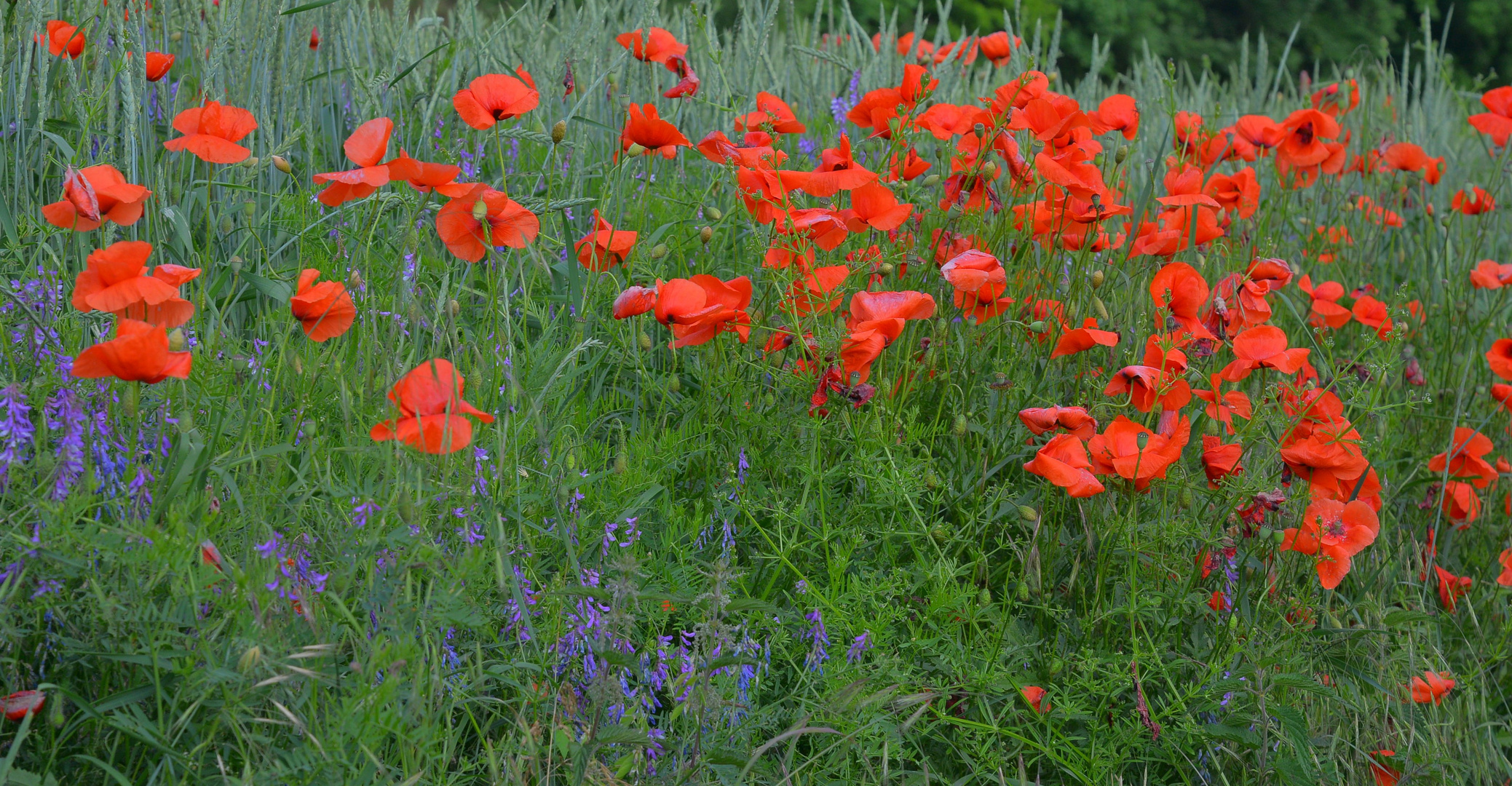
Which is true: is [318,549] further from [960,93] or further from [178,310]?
[960,93]

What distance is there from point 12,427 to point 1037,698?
1332 millimetres

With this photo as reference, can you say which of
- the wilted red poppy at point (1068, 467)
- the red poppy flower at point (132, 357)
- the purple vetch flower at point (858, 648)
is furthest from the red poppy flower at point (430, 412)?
the wilted red poppy at point (1068, 467)

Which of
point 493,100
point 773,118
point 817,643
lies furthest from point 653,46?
point 817,643

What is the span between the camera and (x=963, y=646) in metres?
1.61

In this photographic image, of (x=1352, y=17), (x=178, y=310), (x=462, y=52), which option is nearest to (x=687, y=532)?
(x=178, y=310)

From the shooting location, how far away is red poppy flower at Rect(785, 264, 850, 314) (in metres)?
1.64

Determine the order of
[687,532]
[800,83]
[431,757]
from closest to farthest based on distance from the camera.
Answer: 1. [431,757]
2. [687,532]
3. [800,83]

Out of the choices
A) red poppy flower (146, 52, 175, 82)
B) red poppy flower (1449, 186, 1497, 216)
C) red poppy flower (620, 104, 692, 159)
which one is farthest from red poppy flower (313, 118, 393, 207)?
red poppy flower (1449, 186, 1497, 216)

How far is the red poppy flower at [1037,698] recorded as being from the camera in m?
1.52

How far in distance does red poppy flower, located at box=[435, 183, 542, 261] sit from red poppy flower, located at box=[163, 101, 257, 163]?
0.96 feet

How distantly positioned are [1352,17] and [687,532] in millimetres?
12688

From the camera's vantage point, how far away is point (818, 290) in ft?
5.52

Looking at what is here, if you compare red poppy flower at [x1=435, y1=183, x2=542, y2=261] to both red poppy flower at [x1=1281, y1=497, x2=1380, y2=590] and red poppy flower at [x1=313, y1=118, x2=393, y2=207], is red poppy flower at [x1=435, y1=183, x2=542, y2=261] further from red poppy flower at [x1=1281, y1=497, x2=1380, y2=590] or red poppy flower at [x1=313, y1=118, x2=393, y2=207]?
red poppy flower at [x1=1281, y1=497, x2=1380, y2=590]

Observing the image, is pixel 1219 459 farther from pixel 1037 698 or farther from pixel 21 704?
pixel 21 704
